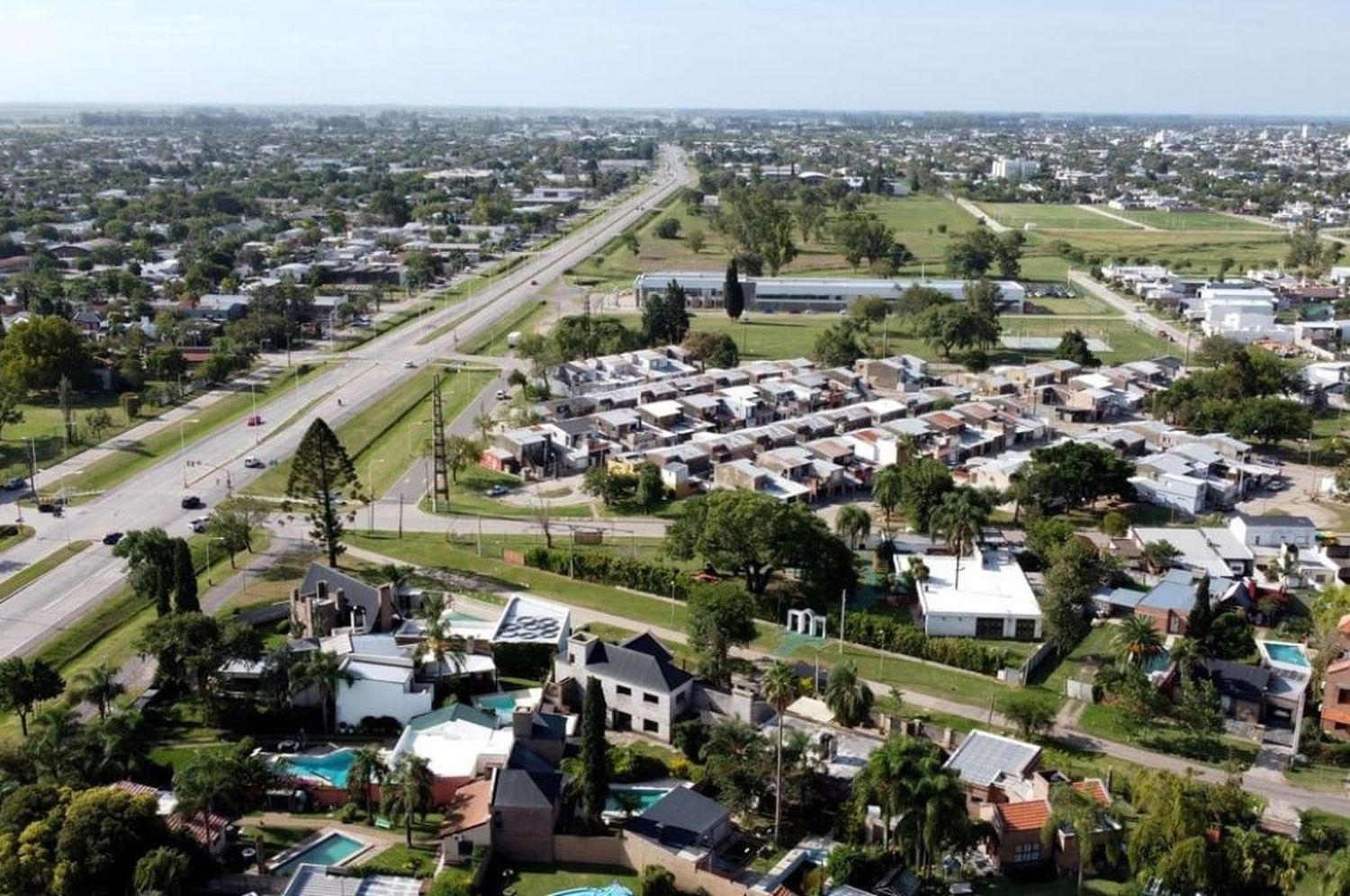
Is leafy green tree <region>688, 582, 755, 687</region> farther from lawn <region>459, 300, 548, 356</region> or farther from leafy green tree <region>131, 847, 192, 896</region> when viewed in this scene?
lawn <region>459, 300, 548, 356</region>

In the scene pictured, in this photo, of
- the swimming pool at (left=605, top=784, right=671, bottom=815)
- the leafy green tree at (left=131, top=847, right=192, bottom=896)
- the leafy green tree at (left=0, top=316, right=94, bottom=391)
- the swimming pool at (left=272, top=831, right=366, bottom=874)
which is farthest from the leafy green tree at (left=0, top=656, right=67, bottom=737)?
the leafy green tree at (left=0, top=316, right=94, bottom=391)

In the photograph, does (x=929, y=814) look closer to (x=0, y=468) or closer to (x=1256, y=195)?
(x=0, y=468)

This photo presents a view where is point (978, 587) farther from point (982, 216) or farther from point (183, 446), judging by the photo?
point (982, 216)

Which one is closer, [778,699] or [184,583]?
[778,699]

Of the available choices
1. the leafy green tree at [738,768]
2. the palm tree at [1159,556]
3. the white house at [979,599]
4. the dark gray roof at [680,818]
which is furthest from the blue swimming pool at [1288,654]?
the dark gray roof at [680,818]

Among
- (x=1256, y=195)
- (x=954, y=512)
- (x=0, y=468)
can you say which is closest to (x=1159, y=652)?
(x=954, y=512)

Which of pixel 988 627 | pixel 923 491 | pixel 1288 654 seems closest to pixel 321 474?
pixel 923 491
